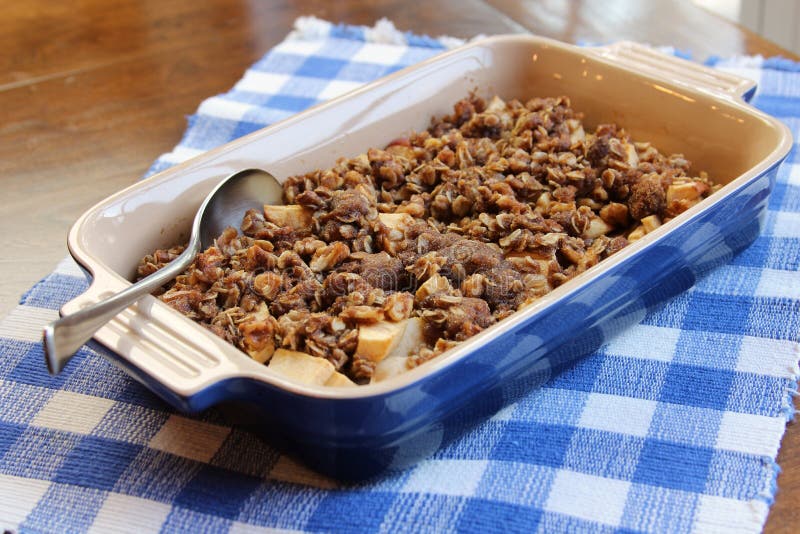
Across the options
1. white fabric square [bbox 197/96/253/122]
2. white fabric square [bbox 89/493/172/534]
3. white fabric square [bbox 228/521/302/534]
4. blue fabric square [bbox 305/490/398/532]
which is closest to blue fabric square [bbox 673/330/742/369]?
blue fabric square [bbox 305/490/398/532]

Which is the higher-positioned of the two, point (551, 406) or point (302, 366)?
point (302, 366)

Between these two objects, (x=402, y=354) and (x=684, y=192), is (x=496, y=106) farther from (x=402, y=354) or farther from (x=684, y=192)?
(x=402, y=354)

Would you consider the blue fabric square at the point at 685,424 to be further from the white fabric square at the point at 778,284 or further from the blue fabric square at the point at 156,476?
the blue fabric square at the point at 156,476

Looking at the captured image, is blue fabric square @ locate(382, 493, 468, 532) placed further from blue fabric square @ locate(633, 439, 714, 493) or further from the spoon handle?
the spoon handle

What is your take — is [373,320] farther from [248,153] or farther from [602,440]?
[248,153]

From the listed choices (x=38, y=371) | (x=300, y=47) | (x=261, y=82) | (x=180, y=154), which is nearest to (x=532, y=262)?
(x=38, y=371)
